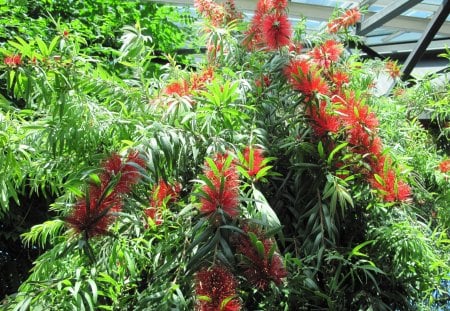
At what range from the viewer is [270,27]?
5.48 ft

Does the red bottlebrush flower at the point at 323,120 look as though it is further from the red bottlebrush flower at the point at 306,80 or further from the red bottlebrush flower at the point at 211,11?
the red bottlebrush flower at the point at 211,11

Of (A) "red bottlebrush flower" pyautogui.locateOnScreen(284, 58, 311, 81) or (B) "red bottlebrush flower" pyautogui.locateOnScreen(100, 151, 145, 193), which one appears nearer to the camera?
(B) "red bottlebrush flower" pyautogui.locateOnScreen(100, 151, 145, 193)

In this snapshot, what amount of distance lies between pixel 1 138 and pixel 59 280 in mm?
442

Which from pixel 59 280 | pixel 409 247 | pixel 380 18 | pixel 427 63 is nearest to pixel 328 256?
pixel 409 247

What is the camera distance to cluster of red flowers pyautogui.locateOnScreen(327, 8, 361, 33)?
211cm

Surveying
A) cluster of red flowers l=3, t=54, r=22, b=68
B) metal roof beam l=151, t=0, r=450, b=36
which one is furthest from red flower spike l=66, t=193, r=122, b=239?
metal roof beam l=151, t=0, r=450, b=36

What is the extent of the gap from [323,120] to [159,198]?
0.54 meters

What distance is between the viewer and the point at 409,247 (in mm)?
1391

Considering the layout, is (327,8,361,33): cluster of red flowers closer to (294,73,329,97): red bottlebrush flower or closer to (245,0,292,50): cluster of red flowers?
(245,0,292,50): cluster of red flowers

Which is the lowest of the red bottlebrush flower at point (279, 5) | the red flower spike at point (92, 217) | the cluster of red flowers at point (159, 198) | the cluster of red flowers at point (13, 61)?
the cluster of red flowers at point (159, 198)

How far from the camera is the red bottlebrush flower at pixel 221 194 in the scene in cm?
110

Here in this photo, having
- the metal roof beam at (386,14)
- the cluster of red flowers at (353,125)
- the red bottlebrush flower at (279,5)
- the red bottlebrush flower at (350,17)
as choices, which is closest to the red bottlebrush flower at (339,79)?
the cluster of red flowers at (353,125)

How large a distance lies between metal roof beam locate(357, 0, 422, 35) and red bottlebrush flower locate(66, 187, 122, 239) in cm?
373

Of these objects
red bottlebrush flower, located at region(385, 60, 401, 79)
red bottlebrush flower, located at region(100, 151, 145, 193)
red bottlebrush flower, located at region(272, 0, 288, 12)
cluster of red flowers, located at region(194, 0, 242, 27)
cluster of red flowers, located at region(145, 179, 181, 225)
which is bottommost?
cluster of red flowers, located at region(145, 179, 181, 225)
